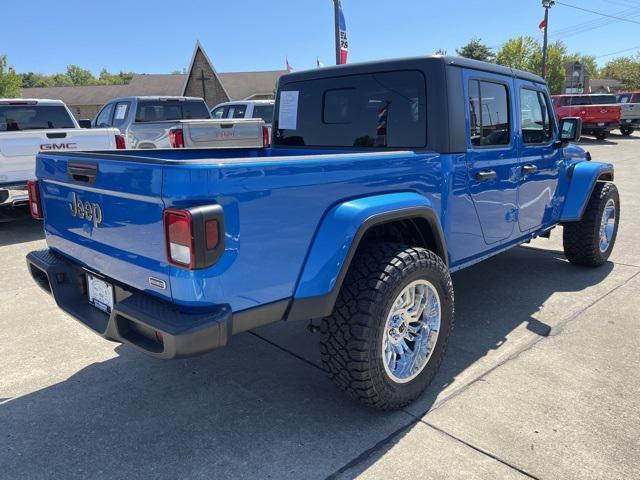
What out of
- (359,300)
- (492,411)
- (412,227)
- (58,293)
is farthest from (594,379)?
(58,293)

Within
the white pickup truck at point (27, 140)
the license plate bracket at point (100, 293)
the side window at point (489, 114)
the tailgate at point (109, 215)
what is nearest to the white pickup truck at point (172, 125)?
the white pickup truck at point (27, 140)

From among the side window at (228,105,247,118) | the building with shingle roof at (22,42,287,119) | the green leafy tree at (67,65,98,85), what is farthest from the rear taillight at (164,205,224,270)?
the green leafy tree at (67,65,98,85)

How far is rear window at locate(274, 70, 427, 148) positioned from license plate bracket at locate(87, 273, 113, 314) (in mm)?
1919

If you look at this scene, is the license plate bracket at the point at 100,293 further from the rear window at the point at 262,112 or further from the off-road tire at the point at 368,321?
the rear window at the point at 262,112

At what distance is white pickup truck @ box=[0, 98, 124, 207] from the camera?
6676mm

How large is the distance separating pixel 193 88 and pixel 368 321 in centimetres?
3917

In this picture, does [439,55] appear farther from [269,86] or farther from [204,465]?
[269,86]

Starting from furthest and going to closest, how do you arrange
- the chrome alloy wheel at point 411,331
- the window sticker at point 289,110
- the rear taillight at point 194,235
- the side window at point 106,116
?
the side window at point 106,116
the window sticker at point 289,110
the chrome alloy wheel at point 411,331
the rear taillight at point 194,235

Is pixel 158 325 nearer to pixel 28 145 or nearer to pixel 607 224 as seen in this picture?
pixel 607 224

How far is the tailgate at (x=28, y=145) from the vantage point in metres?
6.68

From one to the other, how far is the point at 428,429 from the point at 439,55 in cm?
222

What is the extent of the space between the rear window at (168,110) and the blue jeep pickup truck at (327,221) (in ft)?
26.4

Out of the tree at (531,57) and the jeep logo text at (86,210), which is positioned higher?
the tree at (531,57)

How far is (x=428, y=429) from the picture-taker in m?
2.70
